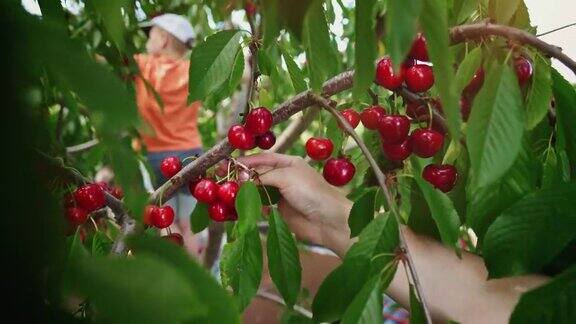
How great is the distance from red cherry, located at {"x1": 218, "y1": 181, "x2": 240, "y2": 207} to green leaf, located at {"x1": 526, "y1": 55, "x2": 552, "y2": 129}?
1.15ft

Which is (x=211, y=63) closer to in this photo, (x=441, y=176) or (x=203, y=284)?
(x=441, y=176)

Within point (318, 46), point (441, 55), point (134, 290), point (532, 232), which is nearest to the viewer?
point (134, 290)

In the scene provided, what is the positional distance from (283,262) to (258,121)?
0.60ft

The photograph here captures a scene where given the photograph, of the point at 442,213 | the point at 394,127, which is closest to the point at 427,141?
the point at 394,127

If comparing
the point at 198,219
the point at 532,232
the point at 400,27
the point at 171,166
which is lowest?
the point at 198,219

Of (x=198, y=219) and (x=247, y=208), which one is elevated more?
(x=247, y=208)

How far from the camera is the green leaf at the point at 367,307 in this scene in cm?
45

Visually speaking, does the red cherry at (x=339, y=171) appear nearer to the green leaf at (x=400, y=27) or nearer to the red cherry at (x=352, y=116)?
the red cherry at (x=352, y=116)

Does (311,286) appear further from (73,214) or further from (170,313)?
(170,313)

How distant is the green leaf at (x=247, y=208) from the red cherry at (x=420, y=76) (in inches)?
8.9

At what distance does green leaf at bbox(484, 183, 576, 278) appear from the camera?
491 millimetres

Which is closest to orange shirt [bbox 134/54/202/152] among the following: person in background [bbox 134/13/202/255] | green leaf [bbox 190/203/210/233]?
person in background [bbox 134/13/202/255]

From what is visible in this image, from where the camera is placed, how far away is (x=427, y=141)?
0.68m

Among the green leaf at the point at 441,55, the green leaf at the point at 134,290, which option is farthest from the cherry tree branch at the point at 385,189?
the green leaf at the point at 134,290
